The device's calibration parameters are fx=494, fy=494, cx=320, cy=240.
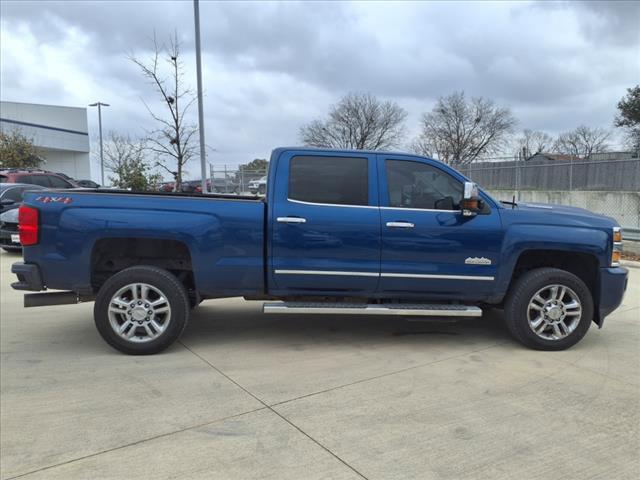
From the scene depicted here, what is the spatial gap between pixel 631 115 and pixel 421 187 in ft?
118

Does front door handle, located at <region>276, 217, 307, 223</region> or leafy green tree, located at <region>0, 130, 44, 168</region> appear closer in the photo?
front door handle, located at <region>276, 217, 307, 223</region>

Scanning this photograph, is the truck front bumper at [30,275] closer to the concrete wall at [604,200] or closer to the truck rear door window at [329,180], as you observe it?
the truck rear door window at [329,180]

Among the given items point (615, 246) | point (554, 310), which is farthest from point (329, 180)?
point (615, 246)

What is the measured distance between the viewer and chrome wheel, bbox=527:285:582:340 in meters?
4.80

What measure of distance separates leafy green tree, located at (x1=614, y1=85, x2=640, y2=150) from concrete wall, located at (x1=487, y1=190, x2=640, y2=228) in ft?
60.1

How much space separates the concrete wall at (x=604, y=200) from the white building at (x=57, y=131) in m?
47.8

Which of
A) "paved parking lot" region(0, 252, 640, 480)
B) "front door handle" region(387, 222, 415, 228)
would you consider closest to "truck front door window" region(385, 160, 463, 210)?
"front door handle" region(387, 222, 415, 228)

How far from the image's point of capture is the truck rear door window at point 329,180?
15.7 feet

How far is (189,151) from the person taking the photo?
666 inches

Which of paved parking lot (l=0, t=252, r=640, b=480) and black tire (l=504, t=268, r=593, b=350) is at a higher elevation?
black tire (l=504, t=268, r=593, b=350)

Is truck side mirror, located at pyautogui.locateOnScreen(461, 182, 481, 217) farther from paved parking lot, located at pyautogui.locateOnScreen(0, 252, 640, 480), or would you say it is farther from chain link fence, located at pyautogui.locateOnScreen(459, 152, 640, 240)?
chain link fence, located at pyautogui.locateOnScreen(459, 152, 640, 240)

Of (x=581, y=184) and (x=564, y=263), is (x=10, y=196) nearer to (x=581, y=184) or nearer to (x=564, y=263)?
(x=564, y=263)


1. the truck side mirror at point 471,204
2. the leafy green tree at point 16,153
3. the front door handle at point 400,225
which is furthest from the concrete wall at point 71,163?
the truck side mirror at point 471,204

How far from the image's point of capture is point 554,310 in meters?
4.79
